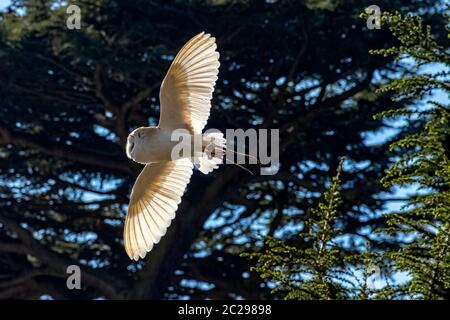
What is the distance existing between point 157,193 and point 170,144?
67cm

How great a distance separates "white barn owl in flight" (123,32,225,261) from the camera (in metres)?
8.00

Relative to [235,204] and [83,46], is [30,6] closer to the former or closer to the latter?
[83,46]

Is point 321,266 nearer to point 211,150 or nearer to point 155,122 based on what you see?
point 211,150

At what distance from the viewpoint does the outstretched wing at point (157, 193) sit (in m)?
8.39

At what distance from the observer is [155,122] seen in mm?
15961

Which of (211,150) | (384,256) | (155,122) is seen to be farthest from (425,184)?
(155,122)

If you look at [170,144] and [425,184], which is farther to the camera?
[170,144]

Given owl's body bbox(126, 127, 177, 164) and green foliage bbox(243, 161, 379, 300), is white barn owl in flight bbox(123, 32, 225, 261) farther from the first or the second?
green foliage bbox(243, 161, 379, 300)

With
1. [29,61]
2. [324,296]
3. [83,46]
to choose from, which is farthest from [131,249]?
[29,61]

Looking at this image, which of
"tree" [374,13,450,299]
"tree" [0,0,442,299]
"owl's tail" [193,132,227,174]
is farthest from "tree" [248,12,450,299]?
"tree" [0,0,442,299]

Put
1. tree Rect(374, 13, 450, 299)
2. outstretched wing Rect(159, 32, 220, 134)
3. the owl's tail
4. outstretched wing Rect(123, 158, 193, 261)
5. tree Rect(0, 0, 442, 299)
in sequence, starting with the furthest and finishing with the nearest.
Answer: tree Rect(0, 0, 442, 299), outstretched wing Rect(123, 158, 193, 261), outstretched wing Rect(159, 32, 220, 134), the owl's tail, tree Rect(374, 13, 450, 299)

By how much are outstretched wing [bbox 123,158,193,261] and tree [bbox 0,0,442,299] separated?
509 centimetres

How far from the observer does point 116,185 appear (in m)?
17.2
